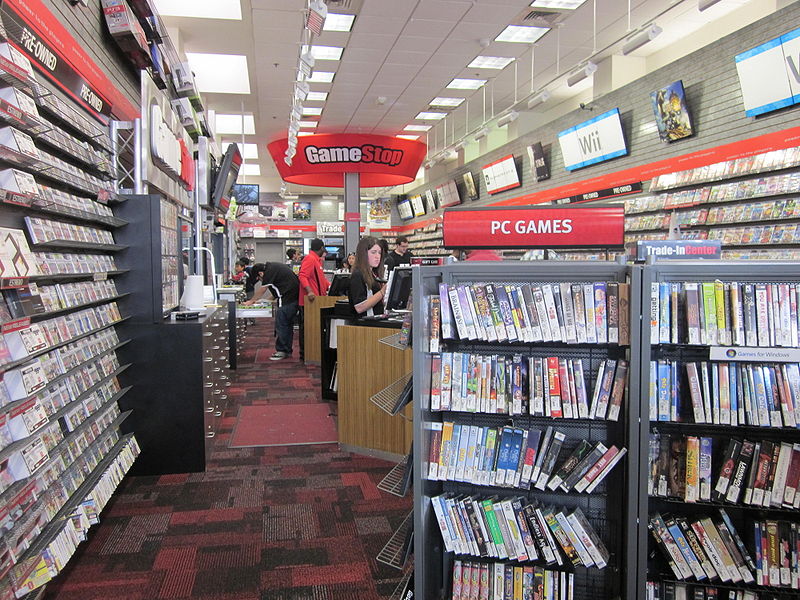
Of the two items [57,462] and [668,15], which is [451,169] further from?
[57,462]

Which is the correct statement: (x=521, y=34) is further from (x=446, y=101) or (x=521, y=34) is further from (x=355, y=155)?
(x=355, y=155)

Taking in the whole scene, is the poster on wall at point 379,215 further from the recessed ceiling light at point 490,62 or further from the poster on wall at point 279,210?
the recessed ceiling light at point 490,62

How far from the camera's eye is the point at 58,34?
3.20m

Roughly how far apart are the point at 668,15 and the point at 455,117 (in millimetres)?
5572

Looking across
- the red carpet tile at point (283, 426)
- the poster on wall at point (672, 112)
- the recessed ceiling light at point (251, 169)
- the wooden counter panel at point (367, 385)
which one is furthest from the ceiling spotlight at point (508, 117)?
the recessed ceiling light at point (251, 169)

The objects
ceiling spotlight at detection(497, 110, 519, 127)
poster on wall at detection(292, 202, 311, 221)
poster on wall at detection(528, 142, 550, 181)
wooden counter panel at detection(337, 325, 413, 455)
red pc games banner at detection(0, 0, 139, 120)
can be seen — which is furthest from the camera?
poster on wall at detection(292, 202, 311, 221)

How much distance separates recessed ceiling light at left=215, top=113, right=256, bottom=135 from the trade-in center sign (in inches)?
24.3

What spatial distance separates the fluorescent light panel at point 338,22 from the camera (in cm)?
725

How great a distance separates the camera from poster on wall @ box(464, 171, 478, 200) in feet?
46.1

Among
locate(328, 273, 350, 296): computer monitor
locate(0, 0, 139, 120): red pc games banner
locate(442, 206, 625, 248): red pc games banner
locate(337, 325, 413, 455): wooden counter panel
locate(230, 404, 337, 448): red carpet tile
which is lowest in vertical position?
locate(230, 404, 337, 448): red carpet tile

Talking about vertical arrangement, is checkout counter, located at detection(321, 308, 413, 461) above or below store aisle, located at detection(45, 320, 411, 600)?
above

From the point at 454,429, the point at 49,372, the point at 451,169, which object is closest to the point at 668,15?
the point at 454,429

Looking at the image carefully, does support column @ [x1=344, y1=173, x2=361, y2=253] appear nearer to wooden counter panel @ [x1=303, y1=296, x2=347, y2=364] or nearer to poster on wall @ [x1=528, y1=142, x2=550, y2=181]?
poster on wall @ [x1=528, y1=142, x2=550, y2=181]

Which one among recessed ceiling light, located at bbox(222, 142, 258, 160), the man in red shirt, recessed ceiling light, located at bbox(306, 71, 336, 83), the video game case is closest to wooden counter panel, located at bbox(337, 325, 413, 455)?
the video game case
